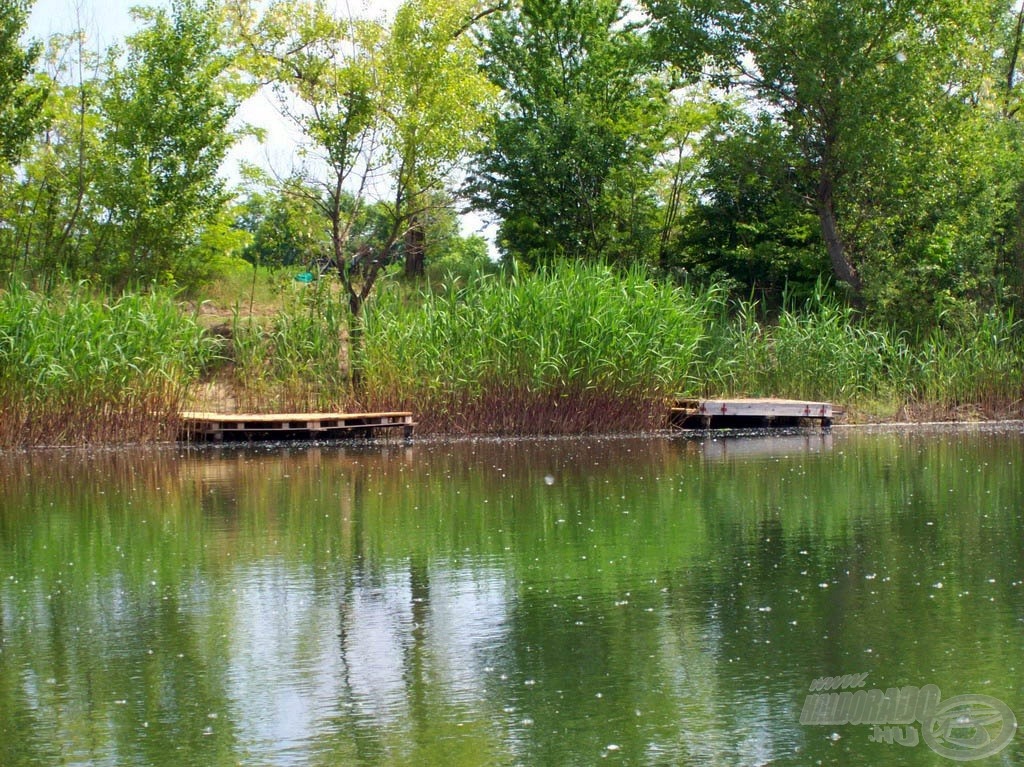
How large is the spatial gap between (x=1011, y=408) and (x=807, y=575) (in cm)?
1590

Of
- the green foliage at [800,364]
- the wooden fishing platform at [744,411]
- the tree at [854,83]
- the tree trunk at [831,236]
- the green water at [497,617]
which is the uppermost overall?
the tree at [854,83]

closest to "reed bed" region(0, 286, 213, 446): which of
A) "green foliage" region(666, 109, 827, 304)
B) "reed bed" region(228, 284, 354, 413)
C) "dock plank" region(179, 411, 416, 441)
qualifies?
"dock plank" region(179, 411, 416, 441)

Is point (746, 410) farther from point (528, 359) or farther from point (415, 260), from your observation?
point (415, 260)

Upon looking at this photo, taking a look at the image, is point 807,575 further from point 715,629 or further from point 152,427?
point 152,427

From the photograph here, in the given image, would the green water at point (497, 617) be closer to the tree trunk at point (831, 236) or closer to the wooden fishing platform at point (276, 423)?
the wooden fishing platform at point (276, 423)

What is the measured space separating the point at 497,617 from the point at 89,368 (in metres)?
12.2

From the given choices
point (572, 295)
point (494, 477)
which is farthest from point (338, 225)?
point (494, 477)

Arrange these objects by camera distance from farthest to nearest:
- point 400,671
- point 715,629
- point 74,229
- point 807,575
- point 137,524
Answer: point 74,229, point 137,524, point 807,575, point 715,629, point 400,671

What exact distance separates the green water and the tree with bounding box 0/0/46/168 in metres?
11.5

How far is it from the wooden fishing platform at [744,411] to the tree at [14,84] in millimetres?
12604

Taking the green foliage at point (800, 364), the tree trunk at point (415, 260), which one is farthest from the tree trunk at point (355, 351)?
the tree trunk at point (415, 260)

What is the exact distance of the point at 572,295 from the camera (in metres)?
20.0

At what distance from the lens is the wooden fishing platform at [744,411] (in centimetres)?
2070

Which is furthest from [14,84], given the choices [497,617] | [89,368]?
[497,617]
